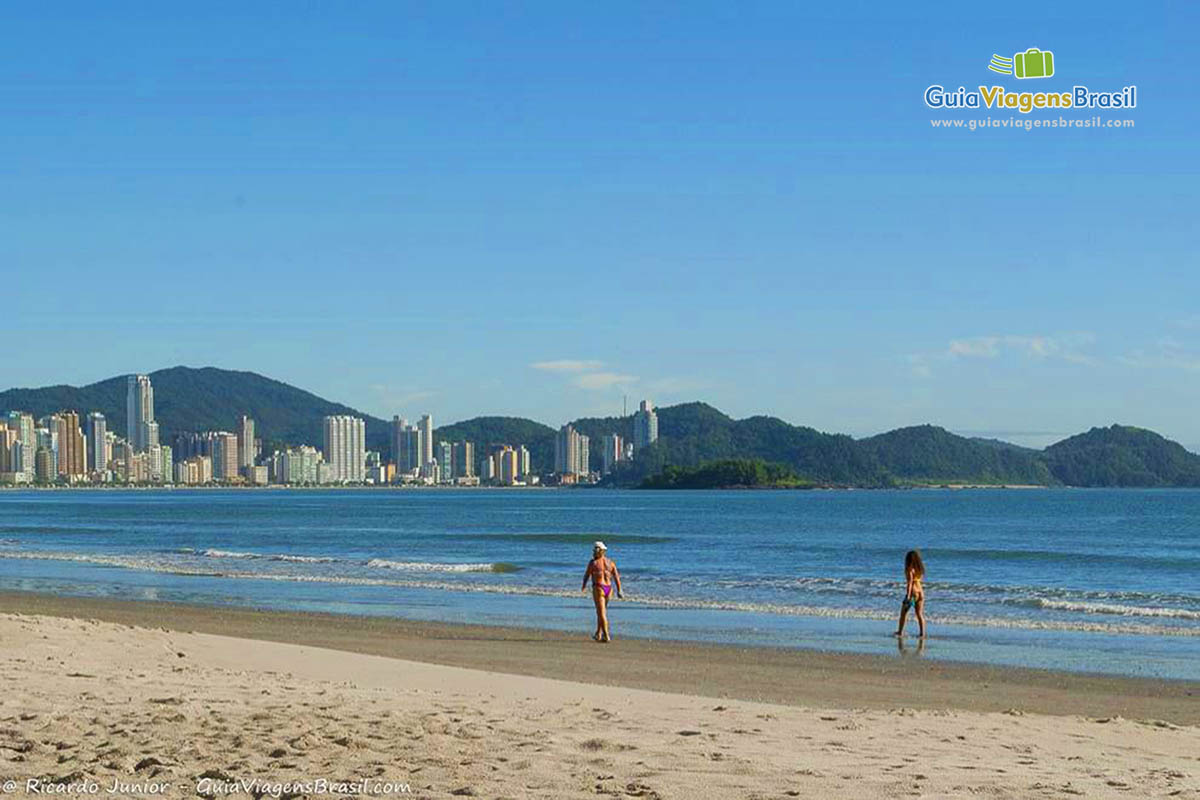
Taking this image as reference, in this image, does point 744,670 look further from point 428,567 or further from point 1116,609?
point 428,567

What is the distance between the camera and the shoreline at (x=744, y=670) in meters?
13.8

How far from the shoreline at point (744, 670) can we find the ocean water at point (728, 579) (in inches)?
43.5

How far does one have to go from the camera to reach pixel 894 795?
800 centimetres

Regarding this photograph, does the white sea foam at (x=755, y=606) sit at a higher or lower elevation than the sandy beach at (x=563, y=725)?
lower

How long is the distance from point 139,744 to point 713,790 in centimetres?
392

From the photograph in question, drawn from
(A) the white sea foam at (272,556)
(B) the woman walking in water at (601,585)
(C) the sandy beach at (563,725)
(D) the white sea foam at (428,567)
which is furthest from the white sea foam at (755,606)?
(C) the sandy beach at (563,725)

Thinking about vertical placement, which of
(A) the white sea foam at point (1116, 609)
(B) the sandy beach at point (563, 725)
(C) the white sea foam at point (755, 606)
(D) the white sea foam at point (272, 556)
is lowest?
(A) the white sea foam at point (1116, 609)

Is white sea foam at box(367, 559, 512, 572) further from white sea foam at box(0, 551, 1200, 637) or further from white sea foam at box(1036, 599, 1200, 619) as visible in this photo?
white sea foam at box(1036, 599, 1200, 619)

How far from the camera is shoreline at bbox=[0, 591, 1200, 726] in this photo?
13758mm

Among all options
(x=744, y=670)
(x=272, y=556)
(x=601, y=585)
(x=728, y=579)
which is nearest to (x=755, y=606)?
(x=601, y=585)

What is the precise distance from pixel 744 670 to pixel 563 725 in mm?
6349

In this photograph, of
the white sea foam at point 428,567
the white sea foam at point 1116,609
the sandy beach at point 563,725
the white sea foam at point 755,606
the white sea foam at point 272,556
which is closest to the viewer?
the sandy beach at point 563,725

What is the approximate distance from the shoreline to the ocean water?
111 cm

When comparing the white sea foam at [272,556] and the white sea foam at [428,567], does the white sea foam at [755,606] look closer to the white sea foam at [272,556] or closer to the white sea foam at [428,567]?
the white sea foam at [428,567]
